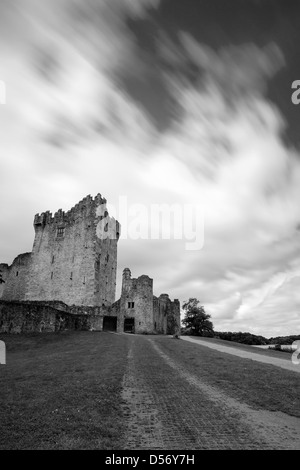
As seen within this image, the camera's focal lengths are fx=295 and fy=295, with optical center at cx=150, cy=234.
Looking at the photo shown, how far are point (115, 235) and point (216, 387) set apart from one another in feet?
161

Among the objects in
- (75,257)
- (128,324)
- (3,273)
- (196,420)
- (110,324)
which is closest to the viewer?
(196,420)

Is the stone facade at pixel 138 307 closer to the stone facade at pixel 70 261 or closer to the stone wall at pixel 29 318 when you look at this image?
the stone facade at pixel 70 261

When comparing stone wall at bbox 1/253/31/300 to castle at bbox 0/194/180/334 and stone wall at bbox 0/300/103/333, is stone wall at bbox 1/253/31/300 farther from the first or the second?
stone wall at bbox 0/300/103/333

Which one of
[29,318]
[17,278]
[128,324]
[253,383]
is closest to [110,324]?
[128,324]

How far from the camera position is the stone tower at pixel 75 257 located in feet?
160

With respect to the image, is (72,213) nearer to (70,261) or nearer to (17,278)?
(70,261)

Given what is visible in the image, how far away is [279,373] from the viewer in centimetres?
1492

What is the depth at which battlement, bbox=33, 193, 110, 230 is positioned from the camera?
174ft

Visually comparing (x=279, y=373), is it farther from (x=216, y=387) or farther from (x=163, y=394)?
(x=163, y=394)

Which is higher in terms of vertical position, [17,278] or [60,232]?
[60,232]

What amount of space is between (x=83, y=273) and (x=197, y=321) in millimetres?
32848

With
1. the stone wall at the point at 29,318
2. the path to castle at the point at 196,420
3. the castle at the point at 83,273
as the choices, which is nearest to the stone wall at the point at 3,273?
the castle at the point at 83,273

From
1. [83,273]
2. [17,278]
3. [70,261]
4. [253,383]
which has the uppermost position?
[70,261]

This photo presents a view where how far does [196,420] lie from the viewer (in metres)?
7.97
